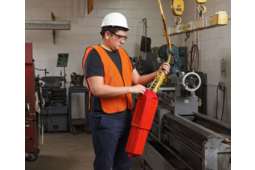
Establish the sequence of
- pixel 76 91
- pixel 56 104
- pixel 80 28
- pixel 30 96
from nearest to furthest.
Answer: pixel 30 96, pixel 76 91, pixel 56 104, pixel 80 28

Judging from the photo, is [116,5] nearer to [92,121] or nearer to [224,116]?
[224,116]

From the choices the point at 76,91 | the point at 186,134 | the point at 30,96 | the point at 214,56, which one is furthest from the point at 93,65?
the point at 76,91

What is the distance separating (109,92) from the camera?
5.36 ft

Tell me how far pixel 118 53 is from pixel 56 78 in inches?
126

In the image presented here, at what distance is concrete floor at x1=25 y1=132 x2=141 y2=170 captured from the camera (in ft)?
10.7

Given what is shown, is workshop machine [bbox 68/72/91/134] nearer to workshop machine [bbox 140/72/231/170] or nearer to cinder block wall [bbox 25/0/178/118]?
cinder block wall [bbox 25/0/178/118]

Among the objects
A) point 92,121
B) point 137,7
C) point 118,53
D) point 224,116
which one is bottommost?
point 224,116

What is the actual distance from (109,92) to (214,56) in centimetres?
290

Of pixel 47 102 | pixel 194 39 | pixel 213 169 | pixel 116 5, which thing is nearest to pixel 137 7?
pixel 116 5

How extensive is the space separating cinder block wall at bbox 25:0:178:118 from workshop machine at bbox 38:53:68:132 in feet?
1.88

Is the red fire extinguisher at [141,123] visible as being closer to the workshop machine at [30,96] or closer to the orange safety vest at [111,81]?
the orange safety vest at [111,81]

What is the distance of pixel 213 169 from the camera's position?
5.31ft

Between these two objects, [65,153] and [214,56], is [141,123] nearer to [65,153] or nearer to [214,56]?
[65,153]

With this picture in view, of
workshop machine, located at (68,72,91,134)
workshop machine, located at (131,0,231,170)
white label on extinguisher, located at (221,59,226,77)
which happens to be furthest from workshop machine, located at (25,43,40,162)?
white label on extinguisher, located at (221,59,226,77)
